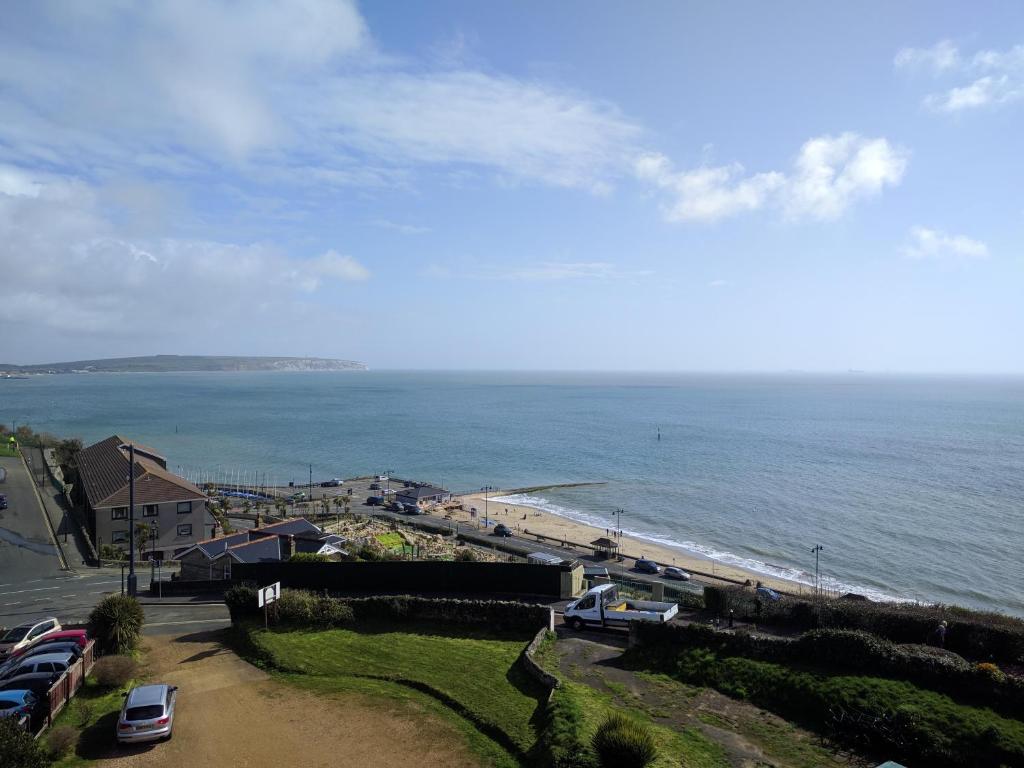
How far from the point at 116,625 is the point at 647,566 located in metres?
32.8

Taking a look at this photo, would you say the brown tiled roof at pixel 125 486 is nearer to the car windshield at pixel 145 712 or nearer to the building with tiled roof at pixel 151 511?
the building with tiled roof at pixel 151 511

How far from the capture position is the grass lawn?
1409cm

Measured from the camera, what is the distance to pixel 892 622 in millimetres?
16734

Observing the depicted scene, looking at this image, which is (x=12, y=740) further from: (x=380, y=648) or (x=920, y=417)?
(x=920, y=417)

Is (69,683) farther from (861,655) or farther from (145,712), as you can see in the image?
(861,655)

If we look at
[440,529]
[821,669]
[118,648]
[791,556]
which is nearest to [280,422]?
[440,529]

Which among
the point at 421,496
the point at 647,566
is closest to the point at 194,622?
the point at 647,566

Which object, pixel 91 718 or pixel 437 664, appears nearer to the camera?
pixel 91 718

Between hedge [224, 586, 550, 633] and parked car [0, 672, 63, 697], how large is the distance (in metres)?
5.95

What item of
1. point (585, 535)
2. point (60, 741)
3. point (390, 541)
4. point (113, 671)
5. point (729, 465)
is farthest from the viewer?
point (729, 465)

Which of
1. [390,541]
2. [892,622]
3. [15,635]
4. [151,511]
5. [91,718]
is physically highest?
[892,622]

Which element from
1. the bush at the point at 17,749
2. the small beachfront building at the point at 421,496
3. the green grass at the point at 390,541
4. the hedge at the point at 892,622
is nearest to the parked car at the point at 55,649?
the bush at the point at 17,749

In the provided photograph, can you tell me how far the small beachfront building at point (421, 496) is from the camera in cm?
6696

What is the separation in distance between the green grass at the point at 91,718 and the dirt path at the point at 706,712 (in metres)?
9.81
